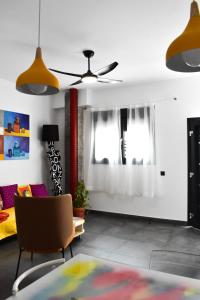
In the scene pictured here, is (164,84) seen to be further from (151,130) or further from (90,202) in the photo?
(90,202)

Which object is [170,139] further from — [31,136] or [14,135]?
[14,135]

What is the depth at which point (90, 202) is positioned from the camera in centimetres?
607

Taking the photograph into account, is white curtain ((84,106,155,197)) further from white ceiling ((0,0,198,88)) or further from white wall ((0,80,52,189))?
white ceiling ((0,0,198,88))

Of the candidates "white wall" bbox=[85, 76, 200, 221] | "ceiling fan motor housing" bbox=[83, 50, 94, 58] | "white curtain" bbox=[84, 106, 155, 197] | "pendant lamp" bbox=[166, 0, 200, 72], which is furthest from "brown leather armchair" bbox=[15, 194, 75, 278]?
"white wall" bbox=[85, 76, 200, 221]


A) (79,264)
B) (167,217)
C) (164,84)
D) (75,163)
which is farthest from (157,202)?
(79,264)

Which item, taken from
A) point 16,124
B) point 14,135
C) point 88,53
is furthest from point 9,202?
point 88,53

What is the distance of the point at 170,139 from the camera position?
508cm

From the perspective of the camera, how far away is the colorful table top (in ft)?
3.99

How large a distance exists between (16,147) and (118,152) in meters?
2.20

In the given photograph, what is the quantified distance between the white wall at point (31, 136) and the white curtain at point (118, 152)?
105cm

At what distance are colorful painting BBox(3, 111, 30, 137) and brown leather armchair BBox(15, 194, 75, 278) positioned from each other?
267cm

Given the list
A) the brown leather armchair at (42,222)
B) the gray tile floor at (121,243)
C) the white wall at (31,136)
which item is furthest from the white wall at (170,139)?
the brown leather armchair at (42,222)

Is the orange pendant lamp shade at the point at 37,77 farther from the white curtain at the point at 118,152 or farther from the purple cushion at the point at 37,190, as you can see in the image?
the purple cushion at the point at 37,190

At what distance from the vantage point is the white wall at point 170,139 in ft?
16.1
